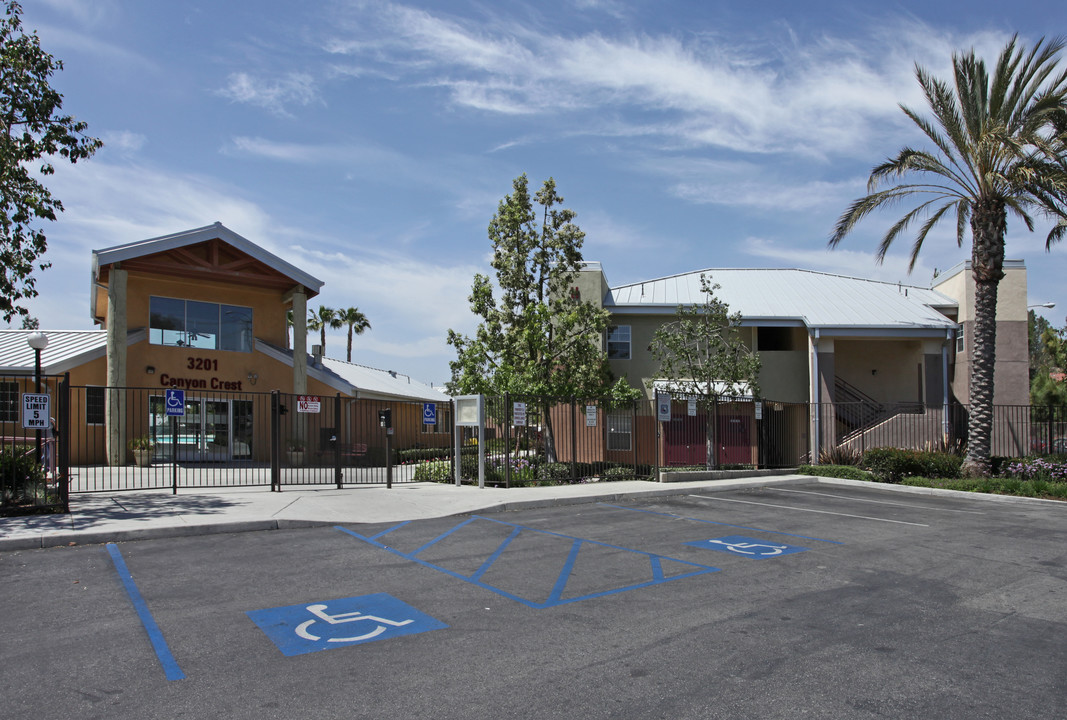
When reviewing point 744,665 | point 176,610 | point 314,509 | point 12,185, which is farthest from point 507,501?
point 12,185

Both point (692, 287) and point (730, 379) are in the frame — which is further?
point (692, 287)

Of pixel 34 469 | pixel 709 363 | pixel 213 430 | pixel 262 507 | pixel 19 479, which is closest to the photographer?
pixel 19 479

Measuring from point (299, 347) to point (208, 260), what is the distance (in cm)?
415

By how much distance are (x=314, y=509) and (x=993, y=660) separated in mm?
10026

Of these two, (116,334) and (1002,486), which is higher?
(116,334)

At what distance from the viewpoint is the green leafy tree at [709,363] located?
22000 millimetres

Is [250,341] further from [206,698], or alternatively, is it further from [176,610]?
[206,698]

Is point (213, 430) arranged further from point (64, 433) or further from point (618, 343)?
point (618, 343)

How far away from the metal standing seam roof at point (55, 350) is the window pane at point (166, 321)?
1485mm

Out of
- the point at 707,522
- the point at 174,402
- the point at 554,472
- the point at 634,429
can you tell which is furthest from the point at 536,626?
the point at 634,429

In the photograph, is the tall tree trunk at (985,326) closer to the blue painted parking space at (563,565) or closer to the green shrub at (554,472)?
the green shrub at (554,472)

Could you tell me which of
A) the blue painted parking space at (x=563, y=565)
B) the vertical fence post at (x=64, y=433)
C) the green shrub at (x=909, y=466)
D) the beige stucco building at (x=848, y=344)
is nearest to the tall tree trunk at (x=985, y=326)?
the green shrub at (x=909, y=466)

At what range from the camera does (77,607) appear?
665 cm

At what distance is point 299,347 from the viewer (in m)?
26.1
